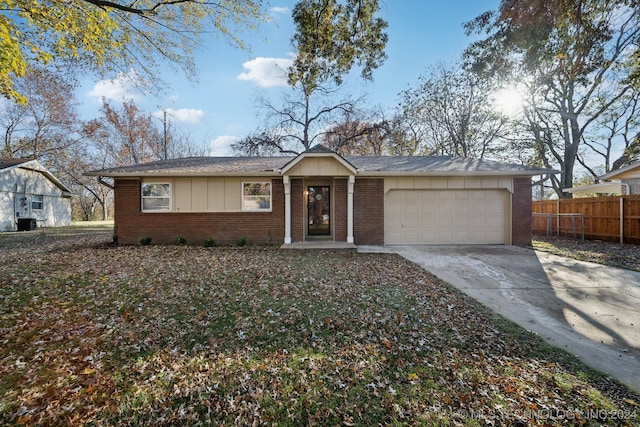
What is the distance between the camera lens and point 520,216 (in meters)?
10.6

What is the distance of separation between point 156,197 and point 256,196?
3.93 metres

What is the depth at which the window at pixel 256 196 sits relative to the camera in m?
10.6

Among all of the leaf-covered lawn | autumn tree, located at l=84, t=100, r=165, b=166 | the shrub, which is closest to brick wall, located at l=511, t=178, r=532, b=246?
the leaf-covered lawn

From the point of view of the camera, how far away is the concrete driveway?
340 cm

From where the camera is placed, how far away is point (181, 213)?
10625 millimetres

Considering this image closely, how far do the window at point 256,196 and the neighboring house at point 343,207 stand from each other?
39 millimetres

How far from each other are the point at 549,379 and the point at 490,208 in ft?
30.9

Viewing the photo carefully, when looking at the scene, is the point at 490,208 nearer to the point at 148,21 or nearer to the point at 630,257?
the point at 630,257

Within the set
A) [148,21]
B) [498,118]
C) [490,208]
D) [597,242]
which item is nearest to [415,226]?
[490,208]

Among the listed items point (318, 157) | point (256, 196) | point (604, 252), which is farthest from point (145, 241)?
point (604, 252)

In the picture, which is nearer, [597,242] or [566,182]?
[597,242]

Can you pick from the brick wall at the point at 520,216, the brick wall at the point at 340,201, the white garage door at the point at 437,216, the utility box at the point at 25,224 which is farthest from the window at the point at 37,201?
the brick wall at the point at 520,216

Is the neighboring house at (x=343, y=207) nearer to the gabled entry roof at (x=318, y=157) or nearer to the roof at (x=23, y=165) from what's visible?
the gabled entry roof at (x=318, y=157)

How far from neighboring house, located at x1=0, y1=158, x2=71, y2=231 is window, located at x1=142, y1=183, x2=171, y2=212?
46.5 ft
